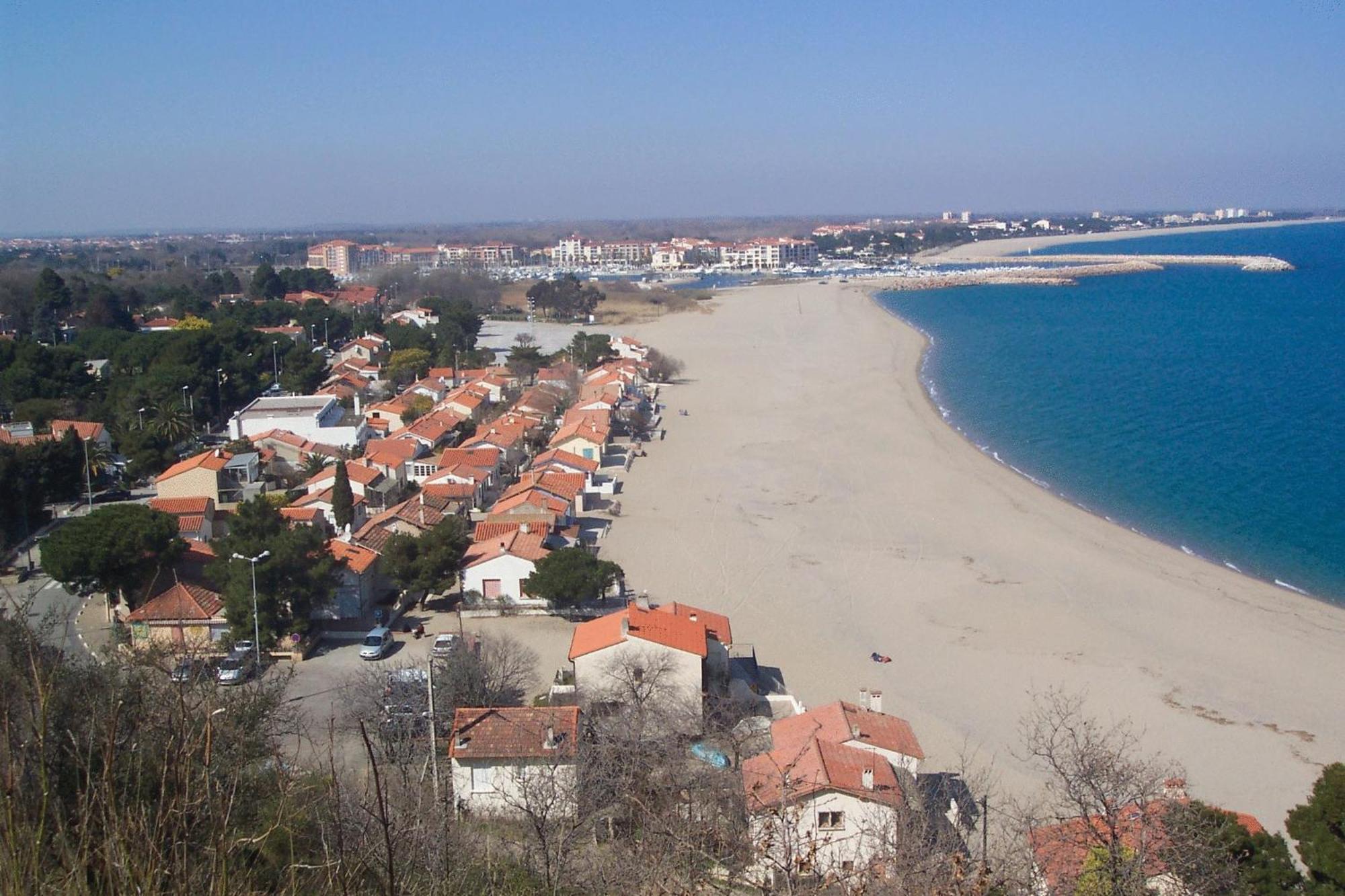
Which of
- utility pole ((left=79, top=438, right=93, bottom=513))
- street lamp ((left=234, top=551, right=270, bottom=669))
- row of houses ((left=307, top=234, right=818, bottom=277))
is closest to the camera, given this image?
street lamp ((left=234, top=551, right=270, bottom=669))

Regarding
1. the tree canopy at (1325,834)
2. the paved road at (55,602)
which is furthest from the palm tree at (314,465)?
the tree canopy at (1325,834)

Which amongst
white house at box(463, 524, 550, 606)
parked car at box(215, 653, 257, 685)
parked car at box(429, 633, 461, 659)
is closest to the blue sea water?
white house at box(463, 524, 550, 606)

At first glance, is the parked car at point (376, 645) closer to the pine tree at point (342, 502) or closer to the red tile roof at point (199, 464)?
the pine tree at point (342, 502)

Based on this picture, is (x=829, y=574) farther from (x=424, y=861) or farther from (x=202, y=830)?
(x=202, y=830)

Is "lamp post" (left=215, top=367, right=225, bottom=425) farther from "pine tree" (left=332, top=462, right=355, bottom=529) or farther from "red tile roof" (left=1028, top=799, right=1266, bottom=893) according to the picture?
"red tile roof" (left=1028, top=799, right=1266, bottom=893)

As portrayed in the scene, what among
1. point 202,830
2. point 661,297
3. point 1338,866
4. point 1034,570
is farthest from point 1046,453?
point 661,297
